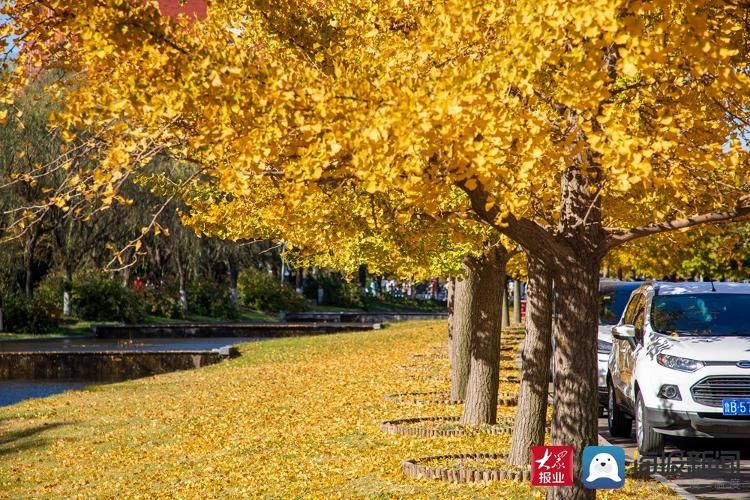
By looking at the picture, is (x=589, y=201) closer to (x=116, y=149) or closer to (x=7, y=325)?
(x=116, y=149)

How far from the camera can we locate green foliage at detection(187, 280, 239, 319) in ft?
196

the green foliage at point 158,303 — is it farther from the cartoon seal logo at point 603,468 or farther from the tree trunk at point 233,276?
the cartoon seal logo at point 603,468

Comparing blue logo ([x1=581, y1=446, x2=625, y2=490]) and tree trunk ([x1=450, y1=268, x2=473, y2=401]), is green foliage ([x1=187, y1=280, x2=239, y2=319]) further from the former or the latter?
blue logo ([x1=581, y1=446, x2=625, y2=490])

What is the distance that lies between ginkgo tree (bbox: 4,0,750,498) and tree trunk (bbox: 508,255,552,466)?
7.73 ft

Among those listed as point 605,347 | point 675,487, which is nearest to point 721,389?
point 675,487

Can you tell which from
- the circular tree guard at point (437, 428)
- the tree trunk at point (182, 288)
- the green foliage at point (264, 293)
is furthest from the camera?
the green foliage at point (264, 293)

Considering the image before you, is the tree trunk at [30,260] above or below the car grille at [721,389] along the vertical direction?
above

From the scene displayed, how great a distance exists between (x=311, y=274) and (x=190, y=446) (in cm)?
6435

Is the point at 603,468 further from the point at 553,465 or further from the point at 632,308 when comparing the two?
the point at 632,308

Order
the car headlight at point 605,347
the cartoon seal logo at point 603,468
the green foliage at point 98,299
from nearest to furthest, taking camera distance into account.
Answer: the cartoon seal logo at point 603,468 < the car headlight at point 605,347 < the green foliage at point 98,299

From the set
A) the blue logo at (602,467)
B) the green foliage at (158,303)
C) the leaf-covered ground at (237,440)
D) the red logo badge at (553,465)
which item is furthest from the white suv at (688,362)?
the green foliage at (158,303)

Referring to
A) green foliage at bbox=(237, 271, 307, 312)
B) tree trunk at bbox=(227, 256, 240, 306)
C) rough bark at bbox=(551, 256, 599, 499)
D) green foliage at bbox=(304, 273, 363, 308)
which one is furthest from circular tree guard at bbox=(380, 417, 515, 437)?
green foliage at bbox=(304, 273, 363, 308)

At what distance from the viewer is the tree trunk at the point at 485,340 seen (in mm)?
14938

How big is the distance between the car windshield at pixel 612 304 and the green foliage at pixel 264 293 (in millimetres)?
47967
